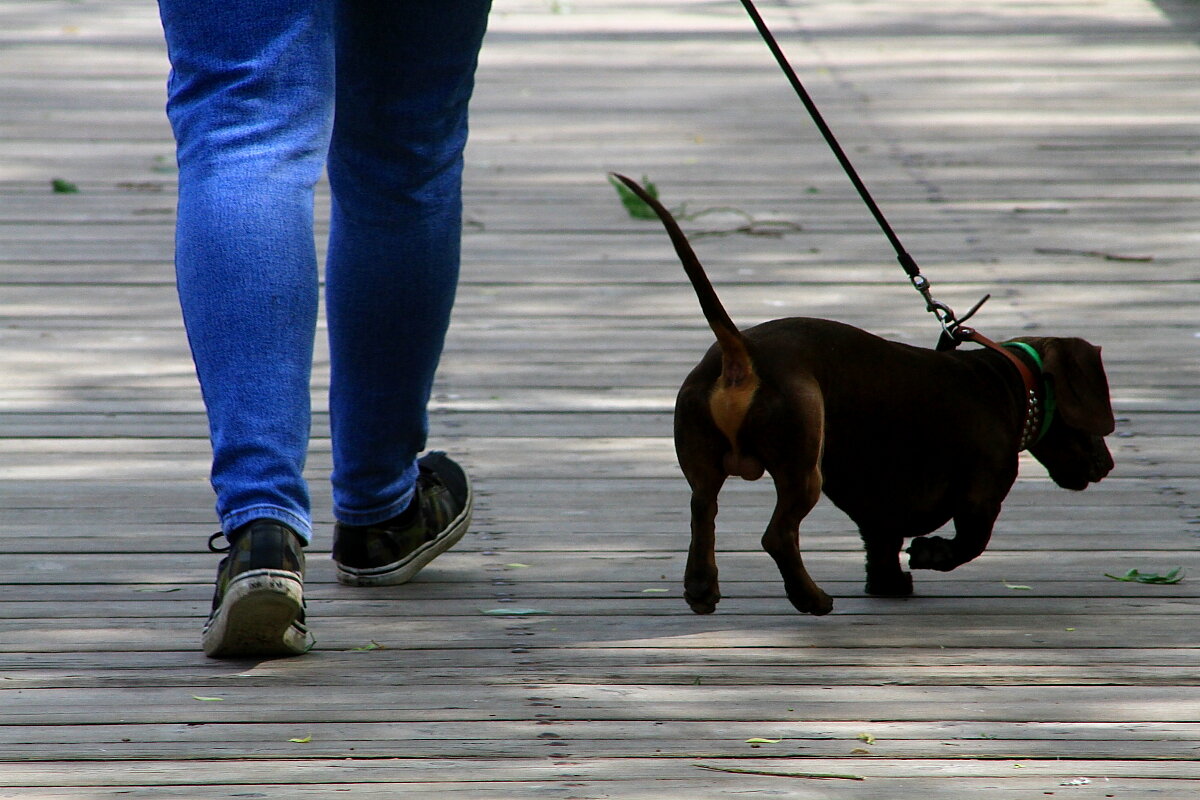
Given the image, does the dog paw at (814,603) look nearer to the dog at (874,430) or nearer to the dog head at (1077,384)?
the dog at (874,430)

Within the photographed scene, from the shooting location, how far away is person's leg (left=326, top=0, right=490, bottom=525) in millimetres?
2166

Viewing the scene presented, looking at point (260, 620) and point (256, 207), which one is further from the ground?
point (256, 207)

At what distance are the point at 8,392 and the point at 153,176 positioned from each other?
211 cm

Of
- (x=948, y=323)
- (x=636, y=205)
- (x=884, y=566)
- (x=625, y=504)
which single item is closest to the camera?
(x=884, y=566)

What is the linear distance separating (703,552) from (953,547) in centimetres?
43

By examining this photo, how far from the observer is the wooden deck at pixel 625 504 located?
1789 millimetres

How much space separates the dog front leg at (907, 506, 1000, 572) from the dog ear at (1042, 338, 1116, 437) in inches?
7.4

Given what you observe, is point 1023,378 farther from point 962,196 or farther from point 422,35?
point 962,196

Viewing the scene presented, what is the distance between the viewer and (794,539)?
2117 millimetres

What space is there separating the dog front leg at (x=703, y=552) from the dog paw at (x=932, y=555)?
0.35 m

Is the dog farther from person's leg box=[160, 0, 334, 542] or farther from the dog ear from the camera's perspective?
person's leg box=[160, 0, 334, 542]

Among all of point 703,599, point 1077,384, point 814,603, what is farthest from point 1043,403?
point 703,599

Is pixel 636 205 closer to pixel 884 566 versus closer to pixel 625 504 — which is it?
pixel 625 504

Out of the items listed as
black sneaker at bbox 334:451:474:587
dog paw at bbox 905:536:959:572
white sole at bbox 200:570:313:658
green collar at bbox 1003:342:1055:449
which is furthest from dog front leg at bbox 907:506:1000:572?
white sole at bbox 200:570:313:658
